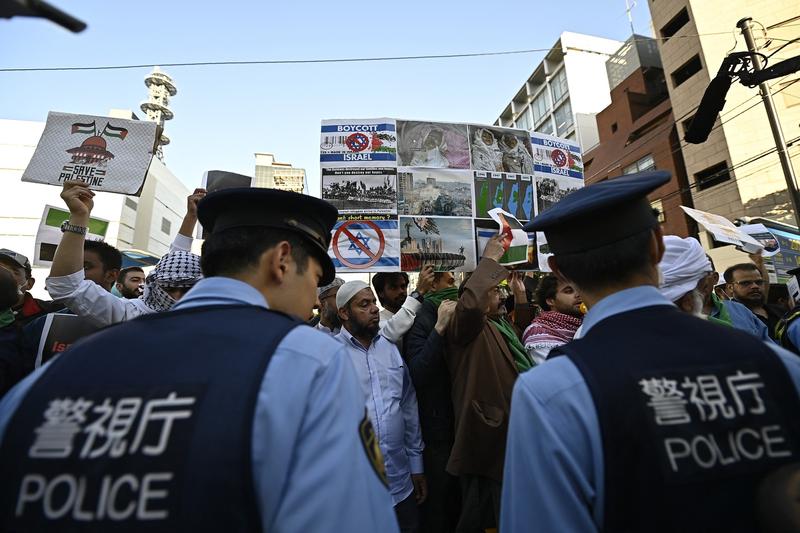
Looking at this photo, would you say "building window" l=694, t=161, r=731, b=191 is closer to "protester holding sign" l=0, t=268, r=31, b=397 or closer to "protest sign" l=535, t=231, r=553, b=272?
"protest sign" l=535, t=231, r=553, b=272

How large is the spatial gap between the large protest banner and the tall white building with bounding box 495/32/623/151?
2779 cm

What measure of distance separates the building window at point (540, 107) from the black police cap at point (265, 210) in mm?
37122

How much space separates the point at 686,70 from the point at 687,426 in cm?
2394

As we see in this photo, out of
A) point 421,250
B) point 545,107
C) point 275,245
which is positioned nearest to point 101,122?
point 421,250

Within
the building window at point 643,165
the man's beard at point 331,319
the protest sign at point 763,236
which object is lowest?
the man's beard at point 331,319

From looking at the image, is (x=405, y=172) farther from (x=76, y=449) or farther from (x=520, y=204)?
(x=76, y=449)

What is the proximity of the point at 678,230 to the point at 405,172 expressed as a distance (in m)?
19.7

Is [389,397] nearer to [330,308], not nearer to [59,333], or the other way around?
A: [330,308]

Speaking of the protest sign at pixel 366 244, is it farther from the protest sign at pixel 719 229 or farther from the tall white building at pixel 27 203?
the tall white building at pixel 27 203

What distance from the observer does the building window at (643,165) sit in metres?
20.7

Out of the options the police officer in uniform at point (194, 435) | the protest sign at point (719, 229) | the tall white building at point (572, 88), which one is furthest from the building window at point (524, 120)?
the police officer in uniform at point (194, 435)

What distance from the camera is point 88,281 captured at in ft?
6.82

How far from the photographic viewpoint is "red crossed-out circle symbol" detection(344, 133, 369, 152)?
11.3 ft

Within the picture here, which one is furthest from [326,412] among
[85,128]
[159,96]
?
[159,96]
